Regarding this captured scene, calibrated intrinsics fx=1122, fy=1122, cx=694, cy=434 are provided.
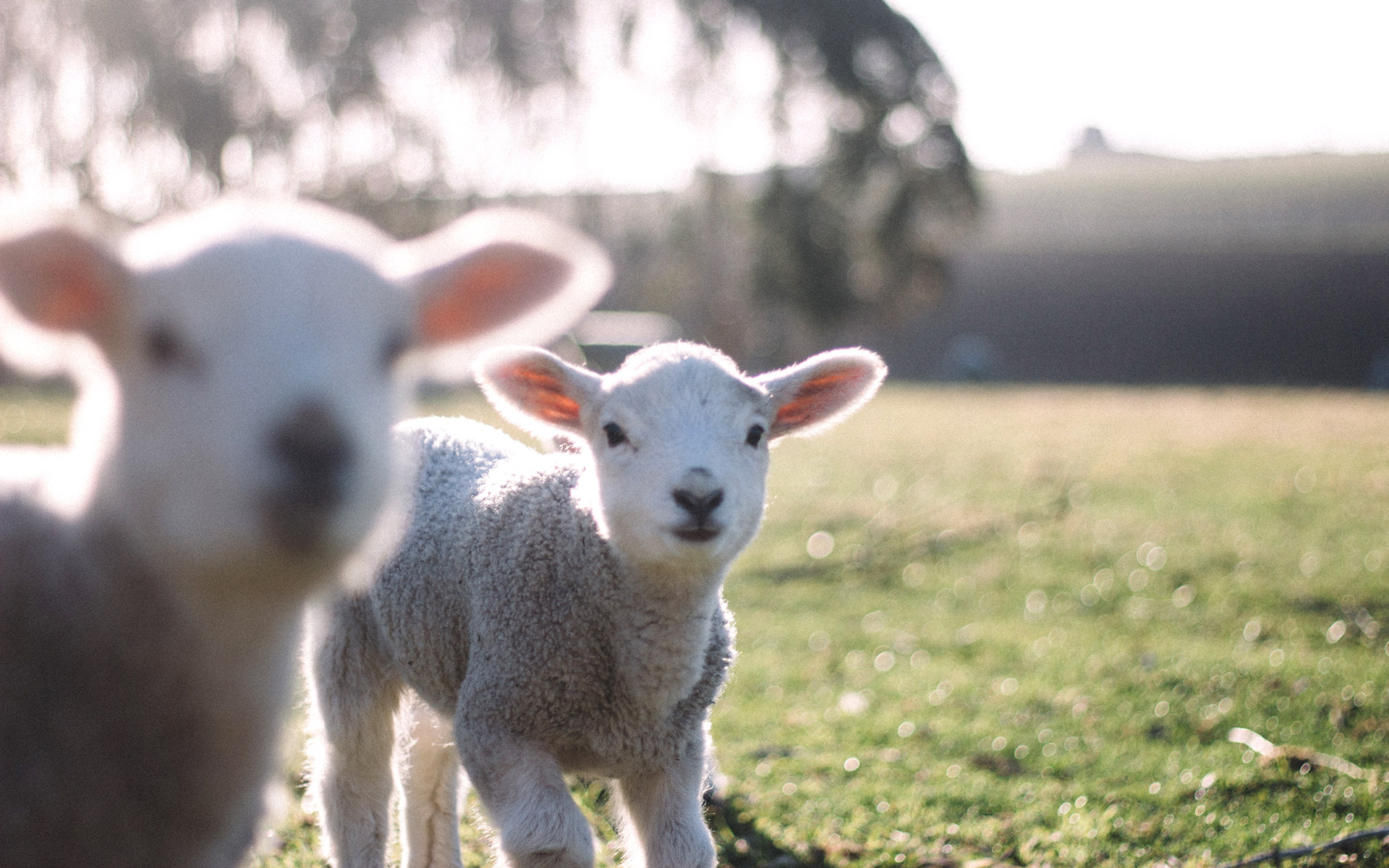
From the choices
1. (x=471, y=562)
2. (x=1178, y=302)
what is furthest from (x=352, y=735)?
(x=1178, y=302)

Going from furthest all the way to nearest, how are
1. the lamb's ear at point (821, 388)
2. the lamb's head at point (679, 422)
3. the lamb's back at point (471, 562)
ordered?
the lamb's ear at point (821, 388) < the lamb's back at point (471, 562) < the lamb's head at point (679, 422)

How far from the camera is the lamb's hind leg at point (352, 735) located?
11.4ft

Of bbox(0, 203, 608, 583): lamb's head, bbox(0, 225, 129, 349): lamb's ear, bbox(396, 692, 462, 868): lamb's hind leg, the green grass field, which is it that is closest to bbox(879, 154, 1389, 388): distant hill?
the green grass field

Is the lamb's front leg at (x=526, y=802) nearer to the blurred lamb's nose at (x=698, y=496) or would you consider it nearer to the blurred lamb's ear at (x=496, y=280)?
the blurred lamb's nose at (x=698, y=496)

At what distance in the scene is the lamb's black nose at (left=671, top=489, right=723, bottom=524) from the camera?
3080 millimetres

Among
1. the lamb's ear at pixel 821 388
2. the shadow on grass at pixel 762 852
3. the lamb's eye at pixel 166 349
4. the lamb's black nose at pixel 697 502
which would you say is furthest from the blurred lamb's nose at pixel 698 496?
the lamb's eye at pixel 166 349

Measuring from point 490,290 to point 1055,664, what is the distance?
4.89 m

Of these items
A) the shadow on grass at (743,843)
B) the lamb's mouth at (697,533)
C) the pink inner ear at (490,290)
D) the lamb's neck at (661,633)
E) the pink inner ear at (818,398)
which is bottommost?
the shadow on grass at (743,843)

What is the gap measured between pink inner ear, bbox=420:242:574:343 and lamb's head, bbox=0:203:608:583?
0.13 m

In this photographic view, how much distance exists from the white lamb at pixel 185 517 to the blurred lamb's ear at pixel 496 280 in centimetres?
9

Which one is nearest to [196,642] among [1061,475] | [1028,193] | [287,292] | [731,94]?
[287,292]

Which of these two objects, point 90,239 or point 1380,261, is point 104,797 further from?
point 1380,261

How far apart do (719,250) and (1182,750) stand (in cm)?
2251

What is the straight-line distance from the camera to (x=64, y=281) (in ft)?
6.20
